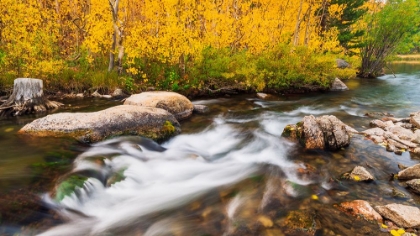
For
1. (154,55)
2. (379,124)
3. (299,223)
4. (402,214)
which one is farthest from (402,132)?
(154,55)

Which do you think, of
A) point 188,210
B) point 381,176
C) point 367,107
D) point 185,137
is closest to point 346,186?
point 381,176

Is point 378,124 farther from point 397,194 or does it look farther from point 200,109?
point 200,109

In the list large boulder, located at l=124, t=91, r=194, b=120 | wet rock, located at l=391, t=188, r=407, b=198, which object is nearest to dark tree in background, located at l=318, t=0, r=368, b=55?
large boulder, located at l=124, t=91, r=194, b=120

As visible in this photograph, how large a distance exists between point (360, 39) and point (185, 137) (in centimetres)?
2686

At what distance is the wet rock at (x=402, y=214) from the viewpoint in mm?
3945

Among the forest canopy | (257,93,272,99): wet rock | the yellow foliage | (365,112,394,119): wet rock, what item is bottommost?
the yellow foliage

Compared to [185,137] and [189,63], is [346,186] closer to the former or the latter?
[185,137]

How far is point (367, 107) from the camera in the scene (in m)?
12.7

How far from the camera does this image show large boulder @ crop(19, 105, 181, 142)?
6.87m

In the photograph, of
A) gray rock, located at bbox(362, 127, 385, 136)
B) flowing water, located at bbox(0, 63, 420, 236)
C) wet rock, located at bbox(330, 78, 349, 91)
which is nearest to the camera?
flowing water, located at bbox(0, 63, 420, 236)

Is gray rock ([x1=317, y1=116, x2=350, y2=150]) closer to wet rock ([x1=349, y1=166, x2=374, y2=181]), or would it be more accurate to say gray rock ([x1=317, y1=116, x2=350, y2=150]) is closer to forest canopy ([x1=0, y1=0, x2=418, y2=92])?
wet rock ([x1=349, y1=166, x2=374, y2=181])

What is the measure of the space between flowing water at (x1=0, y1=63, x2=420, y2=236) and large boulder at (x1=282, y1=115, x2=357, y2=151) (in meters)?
0.28

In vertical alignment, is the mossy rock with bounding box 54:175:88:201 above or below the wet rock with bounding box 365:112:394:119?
below

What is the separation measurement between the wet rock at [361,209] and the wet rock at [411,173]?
1.74 meters
